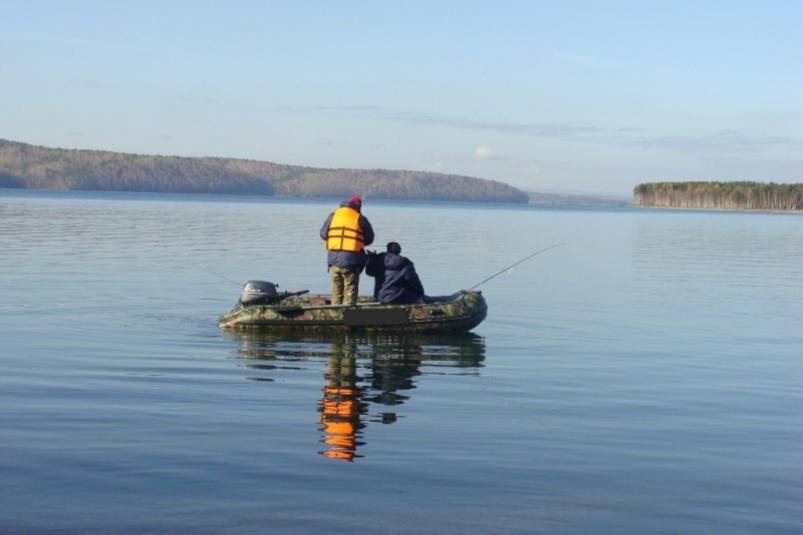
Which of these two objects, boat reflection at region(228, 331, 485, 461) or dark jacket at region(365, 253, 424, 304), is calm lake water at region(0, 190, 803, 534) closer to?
boat reflection at region(228, 331, 485, 461)

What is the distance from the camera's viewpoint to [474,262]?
114 feet

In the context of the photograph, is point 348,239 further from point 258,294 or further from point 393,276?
point 258,294

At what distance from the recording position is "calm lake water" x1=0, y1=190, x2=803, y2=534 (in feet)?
25.4

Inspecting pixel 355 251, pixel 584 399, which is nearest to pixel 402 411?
pixel 584 399

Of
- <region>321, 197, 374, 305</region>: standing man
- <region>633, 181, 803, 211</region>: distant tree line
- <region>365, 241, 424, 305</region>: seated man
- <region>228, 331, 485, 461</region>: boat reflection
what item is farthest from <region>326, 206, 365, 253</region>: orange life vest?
<region>633, 181, 803, 211</region>: distant tree line

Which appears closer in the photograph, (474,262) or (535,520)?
(535,520)

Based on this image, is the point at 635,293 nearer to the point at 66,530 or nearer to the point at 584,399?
the point at 584,399

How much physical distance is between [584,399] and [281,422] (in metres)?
3.74

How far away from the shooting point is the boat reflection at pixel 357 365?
10641mm

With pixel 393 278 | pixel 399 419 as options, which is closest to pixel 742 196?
pixel 393 278

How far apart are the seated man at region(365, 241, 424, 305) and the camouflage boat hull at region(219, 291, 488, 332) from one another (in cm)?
20

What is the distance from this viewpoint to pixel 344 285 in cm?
1698

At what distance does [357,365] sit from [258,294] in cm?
328

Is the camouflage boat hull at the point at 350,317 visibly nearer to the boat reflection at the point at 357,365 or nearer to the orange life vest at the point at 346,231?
the boat reflection at the point at 357,365
